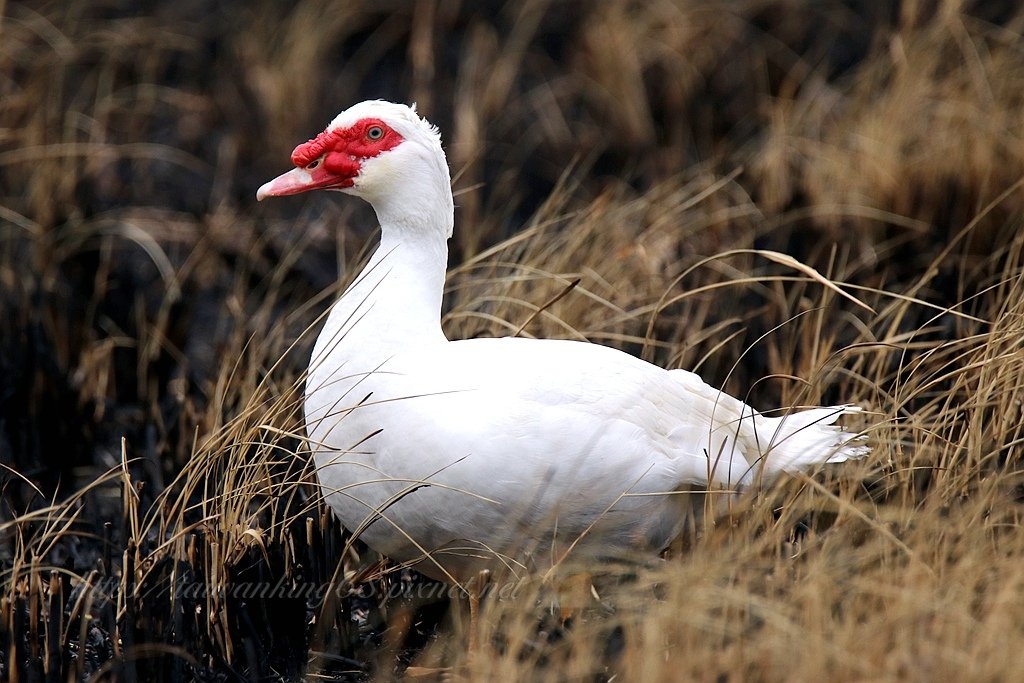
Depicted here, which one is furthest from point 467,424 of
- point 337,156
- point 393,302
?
point 337,156

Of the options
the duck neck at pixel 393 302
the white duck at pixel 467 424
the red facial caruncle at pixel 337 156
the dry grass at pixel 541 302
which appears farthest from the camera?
the red facial caruncle at pixel 337 156

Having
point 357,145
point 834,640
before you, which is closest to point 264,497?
point 357,145

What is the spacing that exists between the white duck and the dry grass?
0.43 ft

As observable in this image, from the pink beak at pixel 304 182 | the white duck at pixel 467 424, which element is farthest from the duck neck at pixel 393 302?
the pink beak at pixel 304 182

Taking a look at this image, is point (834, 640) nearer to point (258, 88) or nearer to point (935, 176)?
point (935, 176)

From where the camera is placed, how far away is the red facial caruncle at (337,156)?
134 inches

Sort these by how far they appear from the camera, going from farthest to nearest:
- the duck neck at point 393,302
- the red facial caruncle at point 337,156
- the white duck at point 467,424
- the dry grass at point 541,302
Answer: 1. the red facial caruncle at point 337,156
2. the duck neck at point 393,302
3. the white duck at point 467,424
4. the dry grass at point 541,302

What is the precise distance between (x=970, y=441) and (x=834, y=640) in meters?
0.94

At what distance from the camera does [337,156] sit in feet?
11.2

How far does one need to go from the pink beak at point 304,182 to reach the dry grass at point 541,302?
0.44 meters

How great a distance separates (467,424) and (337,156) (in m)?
0.87

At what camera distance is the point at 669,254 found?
16.0 feet

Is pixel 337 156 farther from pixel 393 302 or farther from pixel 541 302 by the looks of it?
pixel 541 302

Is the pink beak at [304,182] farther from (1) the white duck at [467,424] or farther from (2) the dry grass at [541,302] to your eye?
(2) the dry grass at [541,302]
